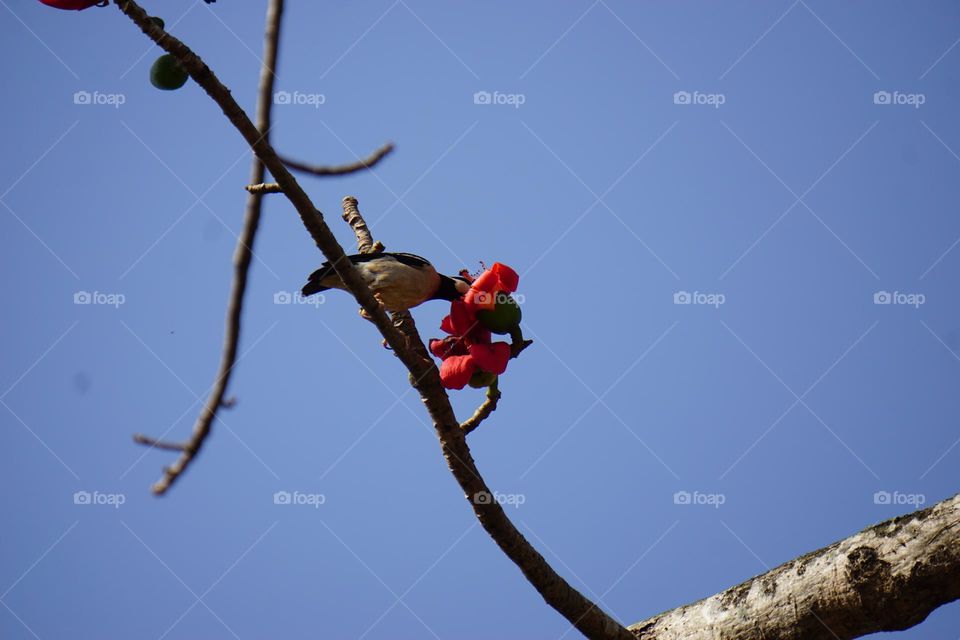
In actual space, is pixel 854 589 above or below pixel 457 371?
below

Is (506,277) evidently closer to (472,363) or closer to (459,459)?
(472,363)

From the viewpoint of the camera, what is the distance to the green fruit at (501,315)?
2.90 m

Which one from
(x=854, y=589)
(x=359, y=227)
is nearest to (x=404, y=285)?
(x=359, y=227)

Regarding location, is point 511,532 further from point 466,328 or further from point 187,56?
point 187,56

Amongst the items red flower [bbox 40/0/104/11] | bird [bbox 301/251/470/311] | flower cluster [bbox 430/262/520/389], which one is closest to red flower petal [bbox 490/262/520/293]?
flower cluster [bbox 430/262/520/389]

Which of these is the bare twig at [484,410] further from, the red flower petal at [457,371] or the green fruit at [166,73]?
the green fruit at [166,73]

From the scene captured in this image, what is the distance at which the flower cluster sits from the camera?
9.41ft

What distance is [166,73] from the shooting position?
104 inches

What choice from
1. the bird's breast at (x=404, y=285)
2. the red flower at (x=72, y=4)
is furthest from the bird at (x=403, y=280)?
the red flower at (x=72, y=4)

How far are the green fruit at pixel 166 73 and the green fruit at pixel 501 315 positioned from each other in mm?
1209

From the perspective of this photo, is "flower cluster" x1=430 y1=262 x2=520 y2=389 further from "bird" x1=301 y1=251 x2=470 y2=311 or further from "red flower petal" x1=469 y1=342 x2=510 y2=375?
"bird" x1=301 y1=251 x2=470 y2=311

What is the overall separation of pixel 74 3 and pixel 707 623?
2611mm

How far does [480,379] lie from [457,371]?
114mm

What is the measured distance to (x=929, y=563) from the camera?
2406 millimetres
